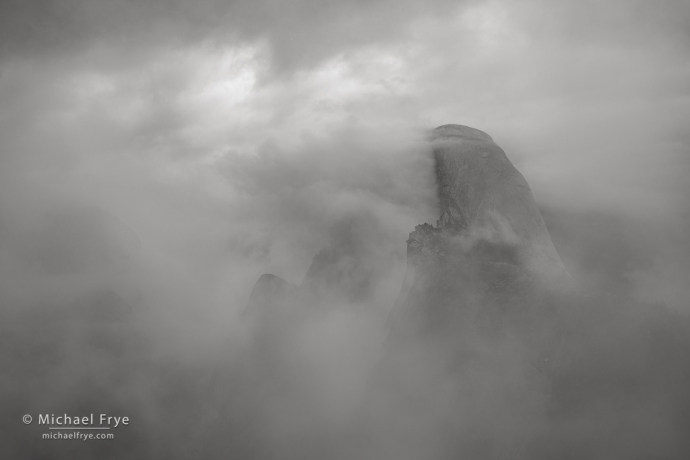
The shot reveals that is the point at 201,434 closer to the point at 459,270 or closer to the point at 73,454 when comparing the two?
the point at 73,454

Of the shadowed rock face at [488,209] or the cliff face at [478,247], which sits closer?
the cliff face at [478,247]

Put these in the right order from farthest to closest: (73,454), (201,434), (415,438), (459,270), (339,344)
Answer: (73,454)
(201,434)
(339,344)
(459,270)
(415,438)

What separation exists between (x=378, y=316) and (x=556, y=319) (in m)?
91.7

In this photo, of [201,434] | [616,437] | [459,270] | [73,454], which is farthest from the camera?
[73,454]

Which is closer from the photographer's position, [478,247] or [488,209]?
[478,247]

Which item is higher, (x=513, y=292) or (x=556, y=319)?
(x=513, y=292)

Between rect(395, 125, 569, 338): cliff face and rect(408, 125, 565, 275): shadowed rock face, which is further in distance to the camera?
rect(408, 125, 565, 275): shadowed rock face

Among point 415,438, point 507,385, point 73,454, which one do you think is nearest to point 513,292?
point 507,385

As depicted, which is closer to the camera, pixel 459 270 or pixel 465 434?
pixel 465 434

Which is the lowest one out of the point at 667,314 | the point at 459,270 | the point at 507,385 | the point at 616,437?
the point at 616,437

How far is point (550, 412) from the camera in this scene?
49406 mm

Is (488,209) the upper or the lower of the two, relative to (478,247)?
upper

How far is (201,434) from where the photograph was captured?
157625 millimetres

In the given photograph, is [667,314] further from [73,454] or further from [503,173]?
[73,454]
